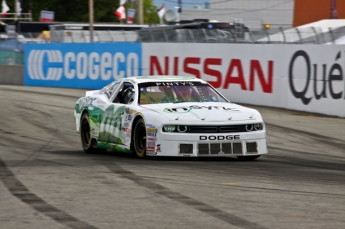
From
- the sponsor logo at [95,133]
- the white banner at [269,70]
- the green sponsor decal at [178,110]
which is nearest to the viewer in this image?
the green sponsor decal at [178,110]

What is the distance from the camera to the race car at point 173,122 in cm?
1107

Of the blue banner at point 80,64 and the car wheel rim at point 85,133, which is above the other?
the car wheel rim at point 85,133

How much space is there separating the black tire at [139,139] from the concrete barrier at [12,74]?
27.7 meters

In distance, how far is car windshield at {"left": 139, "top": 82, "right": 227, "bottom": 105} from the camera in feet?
39.8

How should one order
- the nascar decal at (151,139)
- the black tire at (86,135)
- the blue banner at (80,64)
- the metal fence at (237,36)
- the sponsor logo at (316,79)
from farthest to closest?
the blue banner at (80,64), the metal fence at (237,36), the sponsor logo at (316,79), the black tire at (86,135), the nascar decal at (151,139)

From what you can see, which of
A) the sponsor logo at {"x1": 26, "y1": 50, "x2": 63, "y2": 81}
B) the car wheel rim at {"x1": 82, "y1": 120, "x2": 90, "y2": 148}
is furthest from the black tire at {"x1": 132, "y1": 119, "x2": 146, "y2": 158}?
the sponsor logo at {"x1": 26, "y1": 50, "x2": 63, "y2": 81}

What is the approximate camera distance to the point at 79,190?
848 cm

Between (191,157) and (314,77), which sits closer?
(191,157)

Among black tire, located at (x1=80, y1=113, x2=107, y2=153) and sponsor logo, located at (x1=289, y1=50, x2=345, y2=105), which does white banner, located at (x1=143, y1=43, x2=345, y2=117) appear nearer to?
sponsor logo, located at (x1=289, y1=50, x2=345, y2=105)

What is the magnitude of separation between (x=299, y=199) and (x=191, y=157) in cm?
413

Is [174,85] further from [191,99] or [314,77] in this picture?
[314,77]

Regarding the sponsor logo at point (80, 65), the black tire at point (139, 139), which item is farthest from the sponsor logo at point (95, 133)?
the sponsor logo at point (80, 65)

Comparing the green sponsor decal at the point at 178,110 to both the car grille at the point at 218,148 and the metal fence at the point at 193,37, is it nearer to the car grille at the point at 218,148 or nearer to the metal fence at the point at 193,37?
the car grille at the point at 218,148

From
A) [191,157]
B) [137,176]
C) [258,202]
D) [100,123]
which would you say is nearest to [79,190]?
[137,176]
